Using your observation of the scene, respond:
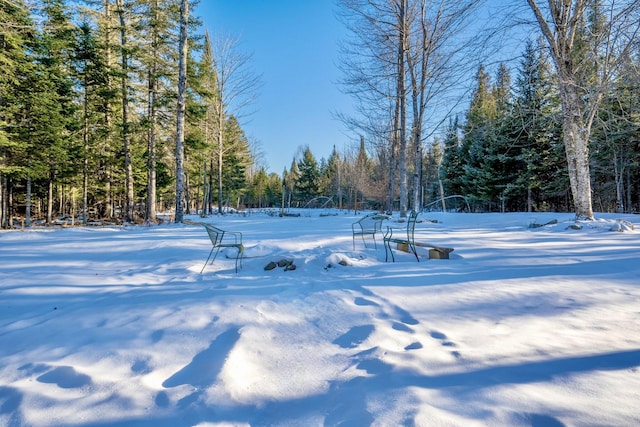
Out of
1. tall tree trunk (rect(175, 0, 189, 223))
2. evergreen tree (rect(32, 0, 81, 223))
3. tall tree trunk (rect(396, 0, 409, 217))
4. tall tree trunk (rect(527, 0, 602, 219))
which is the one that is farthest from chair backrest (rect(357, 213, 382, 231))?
evergreen tree (rect(32, 0, 81, 223))

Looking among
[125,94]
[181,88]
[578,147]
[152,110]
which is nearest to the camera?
[578,147]

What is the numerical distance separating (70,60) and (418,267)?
17.7 metres

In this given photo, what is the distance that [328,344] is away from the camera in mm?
2379

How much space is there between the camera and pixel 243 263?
16.8 ft

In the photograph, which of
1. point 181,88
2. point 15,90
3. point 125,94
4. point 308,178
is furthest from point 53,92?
point 308,178

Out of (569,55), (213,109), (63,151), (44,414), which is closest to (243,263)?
(44,414)

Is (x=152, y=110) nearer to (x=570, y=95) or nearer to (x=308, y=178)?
(x=570, y=95)

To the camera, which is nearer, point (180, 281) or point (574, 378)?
point (574, 378)

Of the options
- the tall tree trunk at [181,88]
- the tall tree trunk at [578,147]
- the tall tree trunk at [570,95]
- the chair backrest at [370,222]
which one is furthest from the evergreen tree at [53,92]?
the tall tree trunk at [578,147]

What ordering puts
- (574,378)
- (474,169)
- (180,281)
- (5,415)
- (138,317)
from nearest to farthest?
(5,415)
(574,378)
(138,317)
(180,281)
(474,169)

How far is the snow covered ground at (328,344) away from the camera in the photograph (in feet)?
5.26

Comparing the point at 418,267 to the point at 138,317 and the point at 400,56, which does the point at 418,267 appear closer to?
the point at 138,317

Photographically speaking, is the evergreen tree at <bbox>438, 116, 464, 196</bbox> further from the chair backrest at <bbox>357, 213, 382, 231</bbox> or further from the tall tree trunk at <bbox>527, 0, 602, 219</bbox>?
the chair backrest at <bbox>357, 213, 382, 231</bbox>

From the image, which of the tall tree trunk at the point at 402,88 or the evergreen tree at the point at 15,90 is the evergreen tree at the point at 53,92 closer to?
the evergreen tree at the point at 15,90
